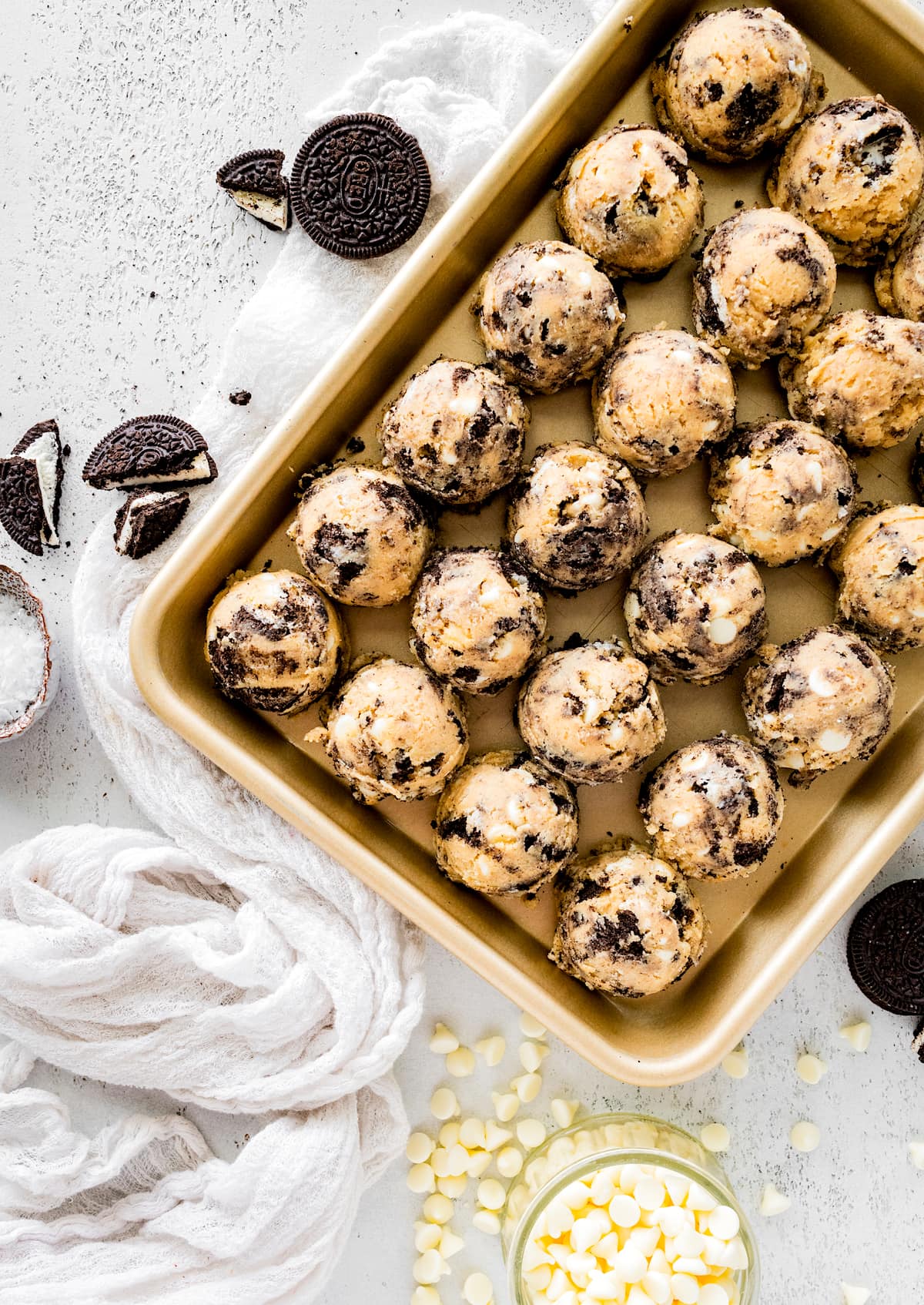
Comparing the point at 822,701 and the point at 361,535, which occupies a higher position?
the point at 822,701

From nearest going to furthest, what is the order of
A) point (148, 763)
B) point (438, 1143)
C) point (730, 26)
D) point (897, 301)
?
point (730, 26) → point (897, 301) → point (148, 763) → point (438, 1143)

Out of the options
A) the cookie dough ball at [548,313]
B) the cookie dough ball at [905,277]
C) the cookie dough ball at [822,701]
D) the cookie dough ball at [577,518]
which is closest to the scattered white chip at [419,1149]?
the cookie dough ball at [822,701]

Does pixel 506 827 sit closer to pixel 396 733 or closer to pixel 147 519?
pixel 396 733

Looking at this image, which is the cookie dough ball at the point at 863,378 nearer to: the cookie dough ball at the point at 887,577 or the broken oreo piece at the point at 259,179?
the cookie dough ball at the point at 887,577

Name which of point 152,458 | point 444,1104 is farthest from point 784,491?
point 444,1104

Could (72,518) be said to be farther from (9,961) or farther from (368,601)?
(9,961)

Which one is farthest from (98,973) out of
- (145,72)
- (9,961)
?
(145,72)

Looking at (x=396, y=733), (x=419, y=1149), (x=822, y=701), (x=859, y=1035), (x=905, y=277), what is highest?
(x=905, y=277)
